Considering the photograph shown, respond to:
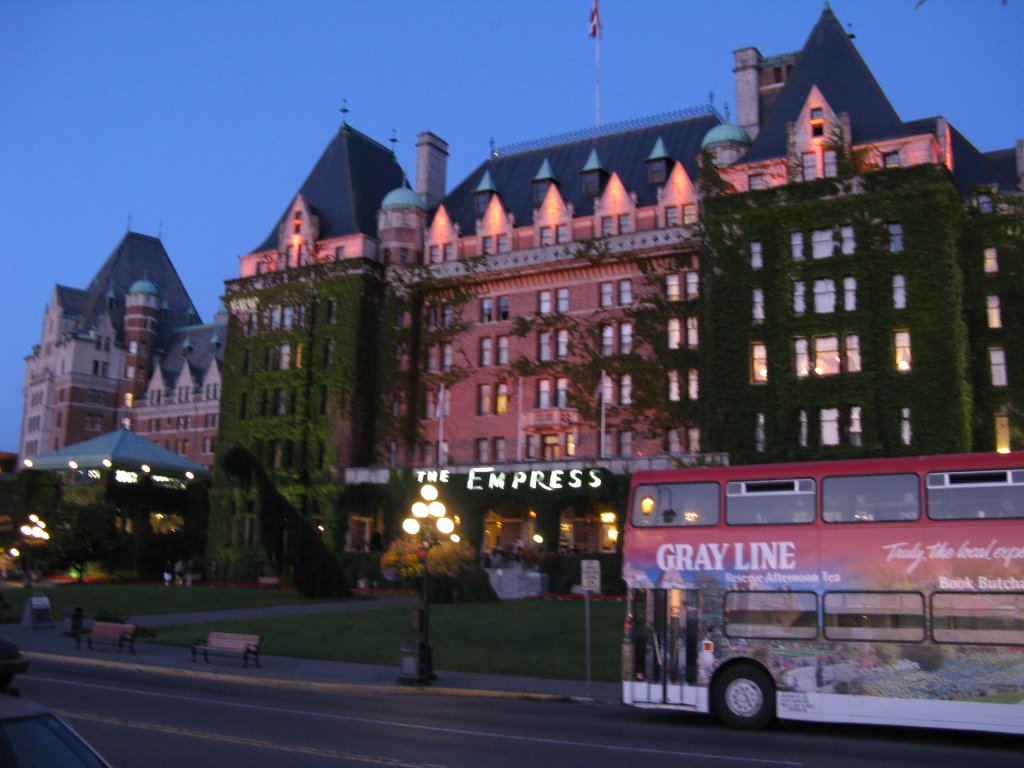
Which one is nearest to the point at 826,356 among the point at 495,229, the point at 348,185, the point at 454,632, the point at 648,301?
the point at 648,301

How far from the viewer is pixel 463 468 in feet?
198

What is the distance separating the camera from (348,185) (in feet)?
241

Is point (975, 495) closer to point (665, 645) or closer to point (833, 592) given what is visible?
point (833, 592)

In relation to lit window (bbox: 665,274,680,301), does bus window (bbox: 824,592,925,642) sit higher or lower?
lower

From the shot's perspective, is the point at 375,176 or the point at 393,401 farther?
the point at 375,176

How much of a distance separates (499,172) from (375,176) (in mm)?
10048

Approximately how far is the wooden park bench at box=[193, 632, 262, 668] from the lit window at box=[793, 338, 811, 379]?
32821 mm

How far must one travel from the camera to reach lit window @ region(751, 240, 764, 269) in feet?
173

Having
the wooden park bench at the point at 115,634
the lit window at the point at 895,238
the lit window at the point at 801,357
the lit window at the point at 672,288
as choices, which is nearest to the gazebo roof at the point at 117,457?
the lit window at the point at 672,288

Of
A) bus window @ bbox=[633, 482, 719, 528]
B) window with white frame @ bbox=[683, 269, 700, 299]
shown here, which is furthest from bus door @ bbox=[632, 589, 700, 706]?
window with white frame @ bbox=[683, 269, 700, 299]

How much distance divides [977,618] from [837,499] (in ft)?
9.29

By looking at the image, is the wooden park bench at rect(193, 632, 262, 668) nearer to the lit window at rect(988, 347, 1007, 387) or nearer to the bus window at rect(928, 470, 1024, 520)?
the bus window at rect(928, 470, 1024, 520)

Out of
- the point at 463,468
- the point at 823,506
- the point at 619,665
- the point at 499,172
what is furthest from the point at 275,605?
the point at 499,172

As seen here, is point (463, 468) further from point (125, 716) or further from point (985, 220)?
point (125, 716)
